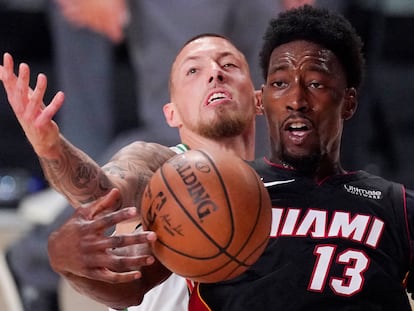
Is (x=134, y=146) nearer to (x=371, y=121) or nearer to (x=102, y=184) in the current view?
(x=102, y=184)

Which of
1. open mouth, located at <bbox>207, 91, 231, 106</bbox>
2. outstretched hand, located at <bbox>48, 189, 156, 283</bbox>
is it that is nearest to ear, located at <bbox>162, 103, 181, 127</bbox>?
open mouth, located at <bbox>207, 91, 231, 106</bbox>

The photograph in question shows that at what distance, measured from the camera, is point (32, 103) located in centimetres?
270

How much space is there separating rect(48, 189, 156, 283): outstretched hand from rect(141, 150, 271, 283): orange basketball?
67 millimetres

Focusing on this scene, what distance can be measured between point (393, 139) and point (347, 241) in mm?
2985

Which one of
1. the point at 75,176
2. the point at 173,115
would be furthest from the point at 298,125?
the point at 173,115

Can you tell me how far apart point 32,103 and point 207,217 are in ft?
2.14

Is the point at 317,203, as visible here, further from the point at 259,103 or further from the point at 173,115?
the point at 173,115

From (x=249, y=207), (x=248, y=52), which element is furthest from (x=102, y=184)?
(x=248, y=52)

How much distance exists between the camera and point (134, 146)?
3363mm

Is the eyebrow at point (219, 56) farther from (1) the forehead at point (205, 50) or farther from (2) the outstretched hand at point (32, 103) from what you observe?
(2) the outstretched hand at point (32, 103)

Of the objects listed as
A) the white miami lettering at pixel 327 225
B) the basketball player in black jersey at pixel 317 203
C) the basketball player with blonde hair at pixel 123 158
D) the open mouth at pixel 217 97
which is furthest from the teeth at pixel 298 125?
the open mouth at pixel 217 97

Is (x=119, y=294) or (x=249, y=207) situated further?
(x=119, y=294)

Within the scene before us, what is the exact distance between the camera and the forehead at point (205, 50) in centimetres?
370

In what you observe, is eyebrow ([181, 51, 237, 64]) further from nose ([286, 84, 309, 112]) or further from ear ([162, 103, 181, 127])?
nose ([286, 84, 309, 112])
